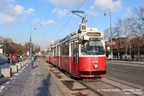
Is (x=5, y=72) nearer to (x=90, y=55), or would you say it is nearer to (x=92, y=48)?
(x=90, y=55)

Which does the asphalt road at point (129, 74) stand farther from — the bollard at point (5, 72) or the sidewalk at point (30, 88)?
the bollard at point (5, 72)

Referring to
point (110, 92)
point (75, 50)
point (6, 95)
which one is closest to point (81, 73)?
point (75, 50)

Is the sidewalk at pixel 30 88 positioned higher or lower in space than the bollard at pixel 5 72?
lower

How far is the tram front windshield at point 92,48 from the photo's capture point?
8.92m

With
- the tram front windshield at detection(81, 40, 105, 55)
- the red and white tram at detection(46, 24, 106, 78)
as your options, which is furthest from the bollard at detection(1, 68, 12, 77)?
the tram front windshield at detection(81, 40, 105, 55)

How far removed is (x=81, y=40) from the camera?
8.91 metres

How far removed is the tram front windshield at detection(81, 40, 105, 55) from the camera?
8922mm

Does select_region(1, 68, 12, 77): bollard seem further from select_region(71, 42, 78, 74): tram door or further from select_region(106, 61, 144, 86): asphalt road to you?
select_region(106, 61, 144, 86): asphalt road

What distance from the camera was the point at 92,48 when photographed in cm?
894

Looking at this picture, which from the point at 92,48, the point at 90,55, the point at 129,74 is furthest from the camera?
the point at 129,74

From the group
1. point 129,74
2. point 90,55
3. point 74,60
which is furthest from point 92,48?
point 129,74

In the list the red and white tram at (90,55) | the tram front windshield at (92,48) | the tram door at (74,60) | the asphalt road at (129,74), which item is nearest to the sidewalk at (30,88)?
the tram door at (74,60)

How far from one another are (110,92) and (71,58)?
4.21 metres

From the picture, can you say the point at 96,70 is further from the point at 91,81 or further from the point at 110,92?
the point at 110,92
